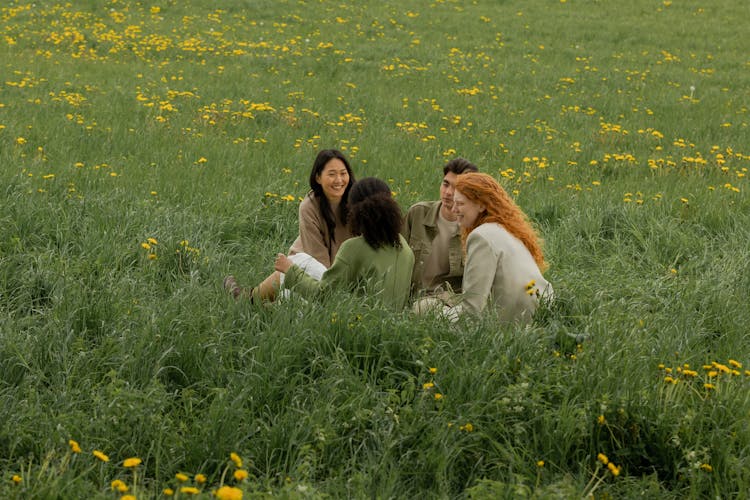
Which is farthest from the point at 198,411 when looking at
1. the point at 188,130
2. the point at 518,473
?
the point at 188,130

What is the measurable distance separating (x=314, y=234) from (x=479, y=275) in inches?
57.8

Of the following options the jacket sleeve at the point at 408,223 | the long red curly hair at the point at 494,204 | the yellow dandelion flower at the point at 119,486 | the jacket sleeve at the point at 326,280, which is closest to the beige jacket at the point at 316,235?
the jacket sleeve at the point at 408,223

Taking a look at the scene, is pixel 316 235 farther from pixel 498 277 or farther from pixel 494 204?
pixel 498 277

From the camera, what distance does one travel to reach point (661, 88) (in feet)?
41.5

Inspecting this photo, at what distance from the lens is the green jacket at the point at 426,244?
16.2ft

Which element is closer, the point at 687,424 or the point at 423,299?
the point at 687,424

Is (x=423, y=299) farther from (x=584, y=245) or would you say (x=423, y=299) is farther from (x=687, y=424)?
(x=584, y=245)

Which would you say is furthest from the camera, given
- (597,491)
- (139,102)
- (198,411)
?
(139,102)

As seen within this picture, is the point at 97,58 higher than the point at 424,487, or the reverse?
the point at 97,58

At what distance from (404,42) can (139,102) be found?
676 centimetres

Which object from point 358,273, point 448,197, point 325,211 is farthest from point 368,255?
point 325,211

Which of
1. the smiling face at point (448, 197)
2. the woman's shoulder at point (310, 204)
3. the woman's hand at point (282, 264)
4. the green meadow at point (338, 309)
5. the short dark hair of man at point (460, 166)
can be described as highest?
the short dark hair of man at point (460, 166)

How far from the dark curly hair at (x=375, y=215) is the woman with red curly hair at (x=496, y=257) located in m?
0.36

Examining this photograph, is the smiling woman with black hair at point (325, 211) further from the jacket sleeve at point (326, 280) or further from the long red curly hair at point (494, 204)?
the long red curly hair at point (494, 204)
